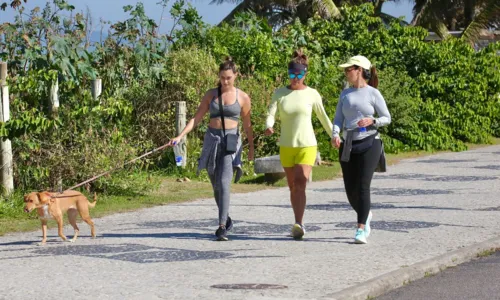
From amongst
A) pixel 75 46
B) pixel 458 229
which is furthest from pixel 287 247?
pixel 75 46

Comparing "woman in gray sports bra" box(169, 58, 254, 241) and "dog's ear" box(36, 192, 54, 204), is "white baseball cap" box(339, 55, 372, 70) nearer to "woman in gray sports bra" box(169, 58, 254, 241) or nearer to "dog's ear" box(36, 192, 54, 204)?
"woman in gray sports bra" box(169, 58, 254, 241)

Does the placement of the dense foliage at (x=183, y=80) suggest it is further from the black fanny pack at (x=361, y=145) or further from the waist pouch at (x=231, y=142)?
the black fanny pack at (x=361, y=145)

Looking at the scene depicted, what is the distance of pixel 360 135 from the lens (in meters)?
10.6

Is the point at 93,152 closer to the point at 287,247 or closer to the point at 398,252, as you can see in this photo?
the point at 287,247

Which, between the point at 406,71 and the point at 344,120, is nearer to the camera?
the point at 344,120

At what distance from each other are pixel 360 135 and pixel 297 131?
0.66 meters

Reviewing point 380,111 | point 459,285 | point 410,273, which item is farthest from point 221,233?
point 459,285

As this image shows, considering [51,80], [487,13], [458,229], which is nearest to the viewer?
[458,229]

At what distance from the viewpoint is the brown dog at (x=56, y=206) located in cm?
1029

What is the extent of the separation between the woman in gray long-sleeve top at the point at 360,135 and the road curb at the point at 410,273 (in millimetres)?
1098

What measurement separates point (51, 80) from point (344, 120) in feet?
17.1

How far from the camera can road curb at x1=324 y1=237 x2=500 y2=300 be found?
7.71 m

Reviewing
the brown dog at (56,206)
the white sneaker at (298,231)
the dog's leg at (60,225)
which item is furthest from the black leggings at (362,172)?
the dog's leg at (60,225)

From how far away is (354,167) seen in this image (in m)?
10.6
